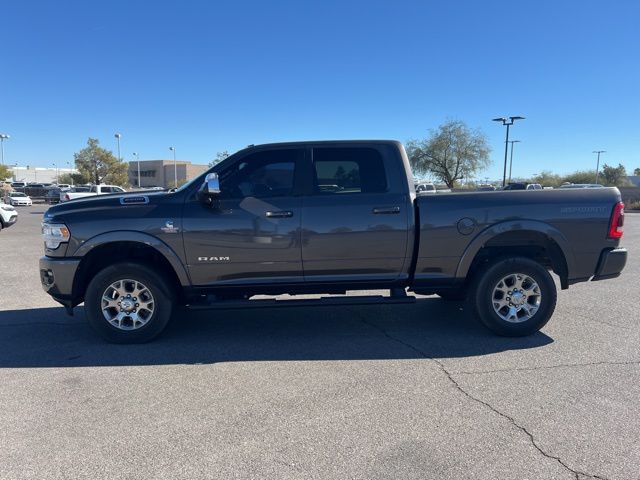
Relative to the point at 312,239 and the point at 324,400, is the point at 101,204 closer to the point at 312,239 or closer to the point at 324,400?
the point at 312,239

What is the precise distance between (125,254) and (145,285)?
18.4 inches

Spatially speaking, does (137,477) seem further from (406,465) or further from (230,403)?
(406,465)

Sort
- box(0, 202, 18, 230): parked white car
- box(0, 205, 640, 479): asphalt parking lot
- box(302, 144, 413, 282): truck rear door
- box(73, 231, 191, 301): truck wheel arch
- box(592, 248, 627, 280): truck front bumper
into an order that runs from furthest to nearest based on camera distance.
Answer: box(0, 202, 18, 230): parked white car < box(592, 248, 627, 280): truck front bumper < box(302, 144, 413, 282): truck rear door < box(73, 231, 191, 301): truck wheel arch < box(0, 205, 640, 479): asphalt parking lot

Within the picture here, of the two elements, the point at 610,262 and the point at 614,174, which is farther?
the point at 614,174

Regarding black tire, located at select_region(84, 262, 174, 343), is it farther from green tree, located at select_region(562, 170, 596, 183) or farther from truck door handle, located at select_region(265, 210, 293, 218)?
green tree, located at select_region(562, 170, 596, 183)

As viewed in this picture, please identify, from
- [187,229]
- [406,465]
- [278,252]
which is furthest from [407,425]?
[187,229]

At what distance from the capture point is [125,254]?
5.15 meters

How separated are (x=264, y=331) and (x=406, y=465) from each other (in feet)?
9.48

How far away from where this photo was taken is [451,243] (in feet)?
16.6

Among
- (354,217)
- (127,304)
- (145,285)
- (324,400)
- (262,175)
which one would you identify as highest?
(262,175)

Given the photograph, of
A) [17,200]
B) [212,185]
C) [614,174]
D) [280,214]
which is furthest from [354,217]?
[614,174]

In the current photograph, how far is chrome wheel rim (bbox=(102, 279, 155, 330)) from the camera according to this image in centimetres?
498

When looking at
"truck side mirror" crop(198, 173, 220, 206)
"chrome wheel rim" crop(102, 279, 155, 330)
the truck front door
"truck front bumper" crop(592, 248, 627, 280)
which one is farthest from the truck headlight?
"truck front bumper" crop(592, 248, 627, 280)

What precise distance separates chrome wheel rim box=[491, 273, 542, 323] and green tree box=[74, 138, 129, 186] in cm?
6524
